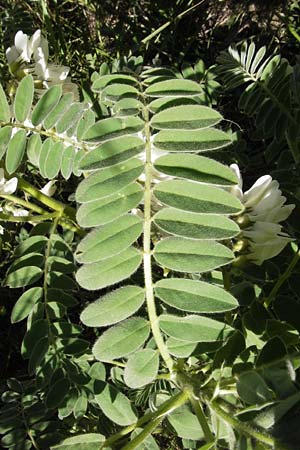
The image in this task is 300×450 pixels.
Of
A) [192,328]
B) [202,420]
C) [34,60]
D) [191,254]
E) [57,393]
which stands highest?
[34,60]

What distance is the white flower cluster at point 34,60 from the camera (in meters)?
1.46

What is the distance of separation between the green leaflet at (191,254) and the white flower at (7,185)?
40cm

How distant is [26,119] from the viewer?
133 cm

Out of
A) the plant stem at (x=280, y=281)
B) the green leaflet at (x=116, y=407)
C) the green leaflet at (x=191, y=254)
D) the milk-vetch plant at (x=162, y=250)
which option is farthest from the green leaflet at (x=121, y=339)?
the plant stem at (x=280, y=281)

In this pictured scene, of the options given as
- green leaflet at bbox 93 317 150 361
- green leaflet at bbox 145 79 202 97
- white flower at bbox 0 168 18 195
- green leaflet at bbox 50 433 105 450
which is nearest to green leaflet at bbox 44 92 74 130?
white flower at bbox 0 168 18 195

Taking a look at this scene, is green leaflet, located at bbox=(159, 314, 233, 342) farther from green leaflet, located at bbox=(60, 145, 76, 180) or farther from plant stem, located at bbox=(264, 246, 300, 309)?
green leaflet, located at bbox=(60, 145, 76, 180)

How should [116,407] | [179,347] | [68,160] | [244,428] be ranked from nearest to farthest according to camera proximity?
1. [244,428]
2. [179,347]
3. [116,407]
4. [68,160]

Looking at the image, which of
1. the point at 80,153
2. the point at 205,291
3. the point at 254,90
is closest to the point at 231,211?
the point at 205,291

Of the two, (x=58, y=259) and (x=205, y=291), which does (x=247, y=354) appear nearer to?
(x=205, y=291)

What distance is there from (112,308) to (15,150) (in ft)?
1.30

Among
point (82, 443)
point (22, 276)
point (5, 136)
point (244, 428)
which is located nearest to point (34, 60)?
point (5, 136)

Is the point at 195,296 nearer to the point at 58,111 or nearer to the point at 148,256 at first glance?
the point at 148,256

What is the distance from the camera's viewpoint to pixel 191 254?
1001mm

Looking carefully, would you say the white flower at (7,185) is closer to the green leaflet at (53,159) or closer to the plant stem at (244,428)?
the green leaflet at (53,159)
